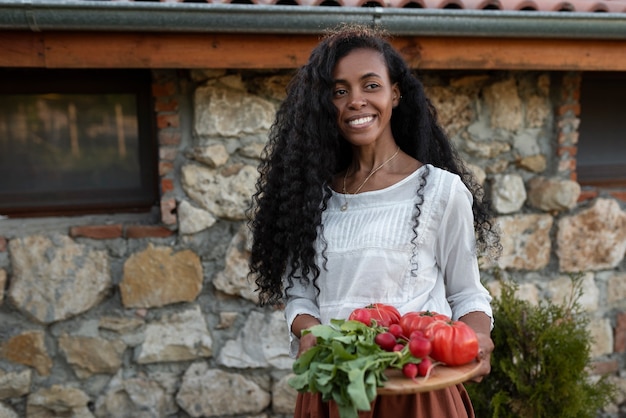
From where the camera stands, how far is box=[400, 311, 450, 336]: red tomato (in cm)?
162

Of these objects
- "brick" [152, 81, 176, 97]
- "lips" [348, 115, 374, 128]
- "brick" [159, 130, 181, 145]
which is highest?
"brick" [152, 81, 176, 97]

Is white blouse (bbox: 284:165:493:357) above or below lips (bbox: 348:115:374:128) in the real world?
below

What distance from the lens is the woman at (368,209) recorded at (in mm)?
1807

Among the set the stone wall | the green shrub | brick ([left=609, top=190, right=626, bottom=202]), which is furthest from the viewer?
brick ([left=609, top=190, right=626, bottom=202])

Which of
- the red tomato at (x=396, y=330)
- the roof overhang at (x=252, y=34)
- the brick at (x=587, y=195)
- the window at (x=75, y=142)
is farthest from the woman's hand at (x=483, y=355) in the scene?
the brick at (x=587, y=195)

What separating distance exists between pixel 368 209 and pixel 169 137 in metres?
1.60

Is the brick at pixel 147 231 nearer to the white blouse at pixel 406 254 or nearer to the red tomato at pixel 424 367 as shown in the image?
the white blouse at pixel 406 254

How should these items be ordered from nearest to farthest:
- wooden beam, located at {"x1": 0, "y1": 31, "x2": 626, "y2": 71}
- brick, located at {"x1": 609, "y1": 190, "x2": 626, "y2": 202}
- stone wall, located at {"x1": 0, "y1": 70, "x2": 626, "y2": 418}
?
1. wooden beam, located at {"x1": 0, "y1": 31, "x2": 626, "y2": 71}
2. stone wall, located at {"x1": 0, "y1": 70, "x2": 626, "y2": 418}
3. brick, located at {"x1": 609, "y1": 190, "x2": 626, "y2": 202}

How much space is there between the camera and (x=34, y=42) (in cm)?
270

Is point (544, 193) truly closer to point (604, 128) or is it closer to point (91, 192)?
point (604, 128)

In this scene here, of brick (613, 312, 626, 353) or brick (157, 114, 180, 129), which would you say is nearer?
brick (157, 114, 180, 129)

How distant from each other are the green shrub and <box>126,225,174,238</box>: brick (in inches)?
65.6

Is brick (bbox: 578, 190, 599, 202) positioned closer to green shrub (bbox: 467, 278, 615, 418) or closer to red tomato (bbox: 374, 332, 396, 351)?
green shrub (bbox: 467, 278, 615, 418)

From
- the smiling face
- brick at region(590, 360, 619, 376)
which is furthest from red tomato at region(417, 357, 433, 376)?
brick at region(590, 360, 619, 376)
